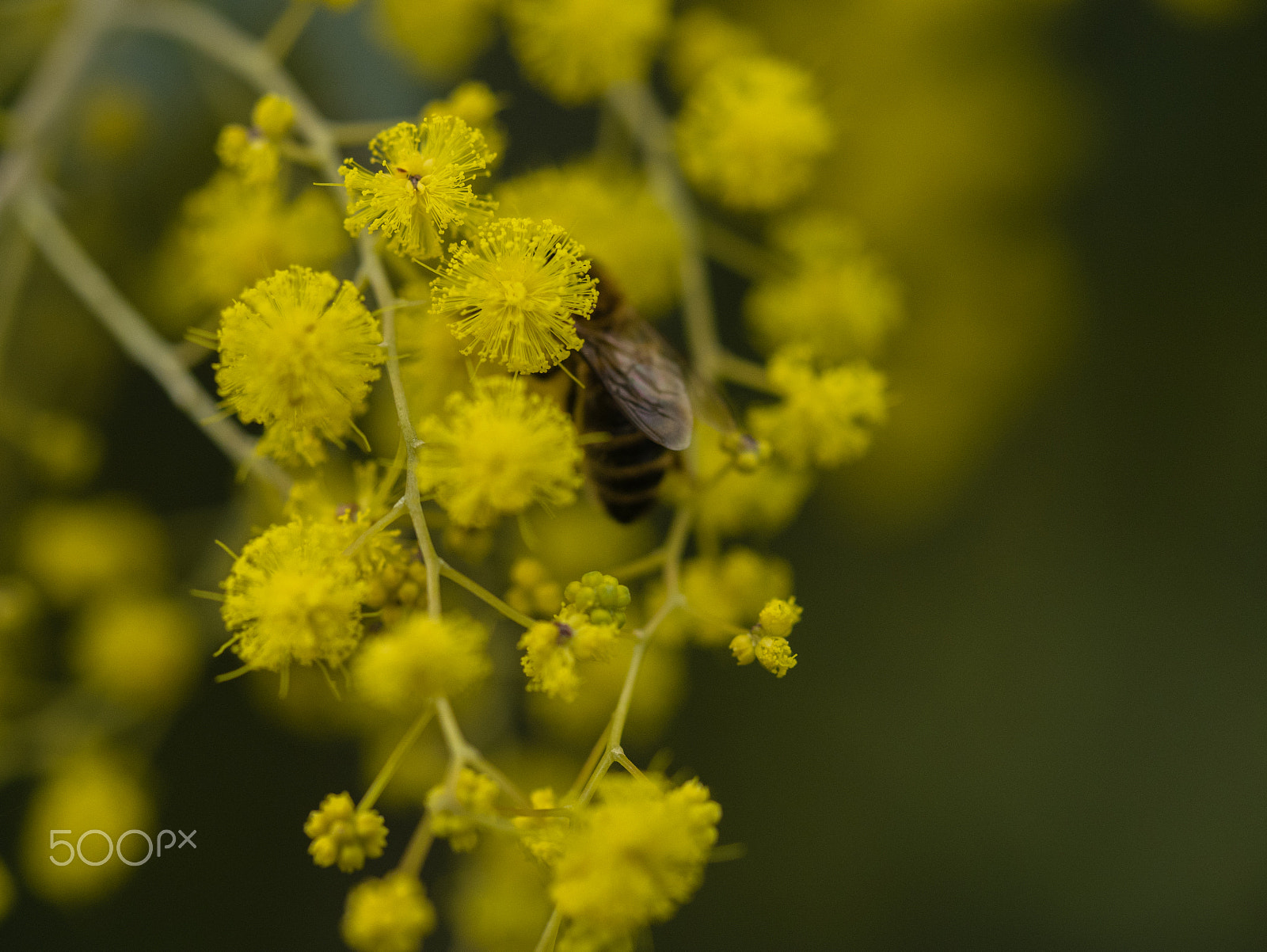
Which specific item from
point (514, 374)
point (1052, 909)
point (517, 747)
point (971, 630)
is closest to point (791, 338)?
point (514, 374)

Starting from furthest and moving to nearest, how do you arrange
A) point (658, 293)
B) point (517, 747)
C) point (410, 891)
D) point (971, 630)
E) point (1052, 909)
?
point (971, 630), point (1052, 909), point (517, 747), point (658, 293), point (410, 891)

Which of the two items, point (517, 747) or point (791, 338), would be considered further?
point (517, 747)

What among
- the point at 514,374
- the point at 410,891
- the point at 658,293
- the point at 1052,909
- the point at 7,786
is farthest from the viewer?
the point at 1052,909

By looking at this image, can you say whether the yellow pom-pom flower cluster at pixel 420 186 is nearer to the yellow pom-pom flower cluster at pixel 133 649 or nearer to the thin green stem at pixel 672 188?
the thin green stem at pixel 672 188

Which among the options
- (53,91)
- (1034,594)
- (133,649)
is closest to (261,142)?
(53,91)

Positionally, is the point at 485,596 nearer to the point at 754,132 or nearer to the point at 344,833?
the point at 344,833

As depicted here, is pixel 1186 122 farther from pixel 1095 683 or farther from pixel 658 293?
pixel 658 293
